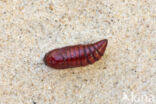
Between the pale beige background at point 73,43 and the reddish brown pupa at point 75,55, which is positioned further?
the pale beige background at point 73,43

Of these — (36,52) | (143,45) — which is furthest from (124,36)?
(36,52)

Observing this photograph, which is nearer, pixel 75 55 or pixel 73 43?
pixel 75 55

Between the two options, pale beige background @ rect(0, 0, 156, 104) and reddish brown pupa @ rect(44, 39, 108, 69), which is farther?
pale beige background @ rect(0, 0, 156, 104)

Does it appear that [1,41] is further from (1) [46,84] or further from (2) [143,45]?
(2) [143,45]
